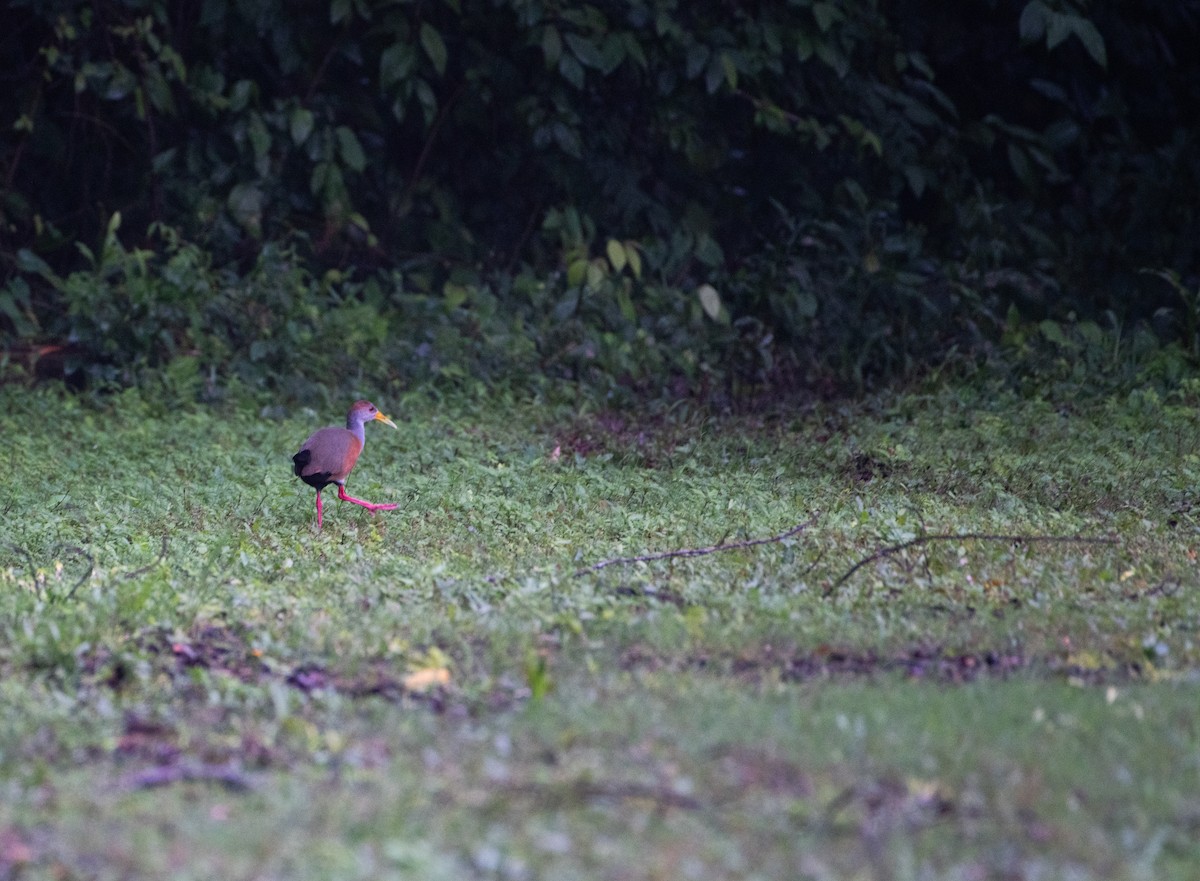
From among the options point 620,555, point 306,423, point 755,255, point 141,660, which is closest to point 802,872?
point 141,660

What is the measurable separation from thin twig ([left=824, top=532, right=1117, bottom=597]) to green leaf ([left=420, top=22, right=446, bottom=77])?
5.70 meters

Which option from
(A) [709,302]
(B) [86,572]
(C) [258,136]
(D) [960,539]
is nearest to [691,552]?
(D) [960,539]

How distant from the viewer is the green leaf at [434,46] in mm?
10008

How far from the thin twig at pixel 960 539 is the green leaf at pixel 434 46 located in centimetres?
570

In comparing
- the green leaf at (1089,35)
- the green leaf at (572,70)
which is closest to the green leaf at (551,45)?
the green leaf at (572,70)

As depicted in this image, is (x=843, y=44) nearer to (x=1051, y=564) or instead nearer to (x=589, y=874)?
(x=1051, y=564)

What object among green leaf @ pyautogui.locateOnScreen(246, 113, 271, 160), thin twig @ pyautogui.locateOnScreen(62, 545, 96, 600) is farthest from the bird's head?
green leaf @ pyautogui.locateOnScreen(246, 113, 271, 160)

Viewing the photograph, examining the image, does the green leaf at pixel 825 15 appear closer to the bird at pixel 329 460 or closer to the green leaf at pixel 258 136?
the green leaf at pixel 258 136

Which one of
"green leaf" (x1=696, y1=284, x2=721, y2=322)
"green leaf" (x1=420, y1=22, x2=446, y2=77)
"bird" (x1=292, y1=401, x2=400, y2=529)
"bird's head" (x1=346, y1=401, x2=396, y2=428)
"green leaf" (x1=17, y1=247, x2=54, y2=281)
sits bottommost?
"green leaf" (x1=696, y1=284, x2=721, y2=322)

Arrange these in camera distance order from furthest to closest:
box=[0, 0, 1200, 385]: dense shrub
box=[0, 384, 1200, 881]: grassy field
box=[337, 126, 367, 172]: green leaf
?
box=[337, 126, 367, 172]: green leaf, box=[0, 0, 1200, 385]: dense shrub, box=[0, 384, 1200, 881]: grassy field

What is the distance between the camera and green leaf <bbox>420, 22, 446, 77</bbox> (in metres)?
10.0

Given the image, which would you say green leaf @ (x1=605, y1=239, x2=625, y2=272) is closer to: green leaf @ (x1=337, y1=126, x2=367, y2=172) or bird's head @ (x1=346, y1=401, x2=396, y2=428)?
green leaf @ (x1=337, y1=126, x2=367, y2=172)

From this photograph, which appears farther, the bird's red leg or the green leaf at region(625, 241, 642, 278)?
the green leaf at region(625, 241, 642, 278)

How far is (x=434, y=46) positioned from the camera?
10023 mm
